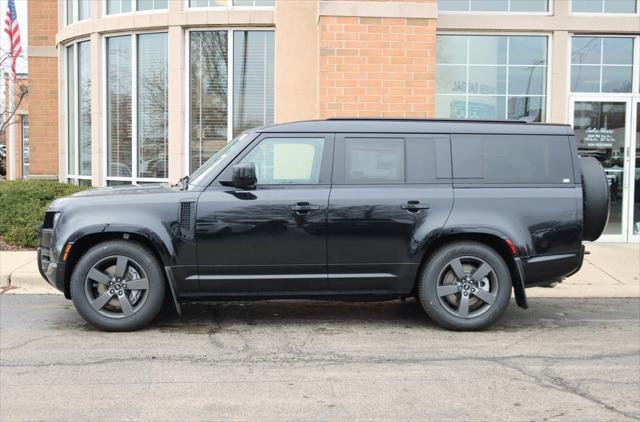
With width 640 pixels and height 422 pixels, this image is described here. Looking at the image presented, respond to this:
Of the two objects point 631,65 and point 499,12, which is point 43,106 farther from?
point 631,65

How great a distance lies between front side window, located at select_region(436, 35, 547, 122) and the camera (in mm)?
11688

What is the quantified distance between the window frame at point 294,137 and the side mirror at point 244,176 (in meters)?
0.11

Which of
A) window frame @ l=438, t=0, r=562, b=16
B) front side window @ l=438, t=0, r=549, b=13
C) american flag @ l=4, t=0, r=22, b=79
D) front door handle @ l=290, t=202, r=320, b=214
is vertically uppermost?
american flag @ l=4, t=0, r=22, b=79

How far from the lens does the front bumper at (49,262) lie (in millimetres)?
6344

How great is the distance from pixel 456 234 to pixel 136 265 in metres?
2.85

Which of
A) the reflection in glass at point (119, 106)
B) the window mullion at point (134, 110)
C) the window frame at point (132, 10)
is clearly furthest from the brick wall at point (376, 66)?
the reflection in glass at point (119, 106)

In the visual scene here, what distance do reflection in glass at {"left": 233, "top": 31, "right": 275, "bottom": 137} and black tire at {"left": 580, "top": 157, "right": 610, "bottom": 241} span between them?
21.2 feet

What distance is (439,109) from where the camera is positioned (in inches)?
463

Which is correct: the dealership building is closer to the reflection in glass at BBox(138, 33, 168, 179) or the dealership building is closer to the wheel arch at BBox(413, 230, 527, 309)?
the reflection in glass at BBox(138, 33, 168, 179)

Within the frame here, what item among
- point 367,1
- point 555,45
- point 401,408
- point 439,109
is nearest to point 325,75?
point 367,1

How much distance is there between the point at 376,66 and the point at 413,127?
14.5ft

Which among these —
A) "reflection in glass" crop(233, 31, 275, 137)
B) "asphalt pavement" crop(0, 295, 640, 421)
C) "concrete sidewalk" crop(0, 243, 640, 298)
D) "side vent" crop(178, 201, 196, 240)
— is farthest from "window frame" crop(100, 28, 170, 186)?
"side vent" crop(178, 201, 196, 240)

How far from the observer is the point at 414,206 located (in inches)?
253

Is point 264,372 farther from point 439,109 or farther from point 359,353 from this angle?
point 439,109
